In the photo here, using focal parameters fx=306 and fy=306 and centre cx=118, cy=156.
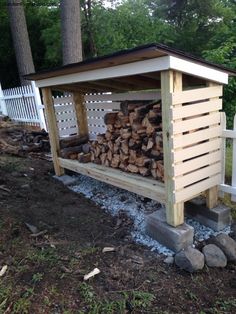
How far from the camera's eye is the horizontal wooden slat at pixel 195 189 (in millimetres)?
2941

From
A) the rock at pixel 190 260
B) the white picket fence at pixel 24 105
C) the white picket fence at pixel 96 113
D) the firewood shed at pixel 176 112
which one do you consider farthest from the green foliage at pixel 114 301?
the white picket fence at pixel 24 105

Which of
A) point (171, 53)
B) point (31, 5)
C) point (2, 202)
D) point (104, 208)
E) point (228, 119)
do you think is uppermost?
point (31, 5)

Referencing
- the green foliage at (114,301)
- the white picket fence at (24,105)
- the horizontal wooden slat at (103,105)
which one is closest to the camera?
the green foliage at (114,301)

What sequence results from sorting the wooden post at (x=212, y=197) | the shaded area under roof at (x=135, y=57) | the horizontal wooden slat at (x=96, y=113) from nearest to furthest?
the shaded area under roof at (x=135, y=57) < the wooden post at (x=212, y=197) < the horizontal wooden slat at (x=96, y=113)

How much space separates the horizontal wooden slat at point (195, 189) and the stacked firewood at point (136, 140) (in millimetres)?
387

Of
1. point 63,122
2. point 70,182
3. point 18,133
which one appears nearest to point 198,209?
point 70,182

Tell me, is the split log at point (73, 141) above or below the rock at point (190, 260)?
above

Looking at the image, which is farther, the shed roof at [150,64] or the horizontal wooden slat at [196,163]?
the horizontal wooden slat at [196,163]

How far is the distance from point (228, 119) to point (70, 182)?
105 inches

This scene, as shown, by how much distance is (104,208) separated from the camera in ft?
13.0

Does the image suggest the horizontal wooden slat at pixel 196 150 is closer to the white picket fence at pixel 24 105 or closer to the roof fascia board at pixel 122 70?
the roof fascia board at pixel 122 70

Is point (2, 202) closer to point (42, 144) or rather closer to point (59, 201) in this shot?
point (59, 201)

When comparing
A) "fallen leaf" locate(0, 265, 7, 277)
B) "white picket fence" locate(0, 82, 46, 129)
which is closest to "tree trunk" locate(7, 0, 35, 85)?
"white picket fence" locate(0, 82, 46, 129)

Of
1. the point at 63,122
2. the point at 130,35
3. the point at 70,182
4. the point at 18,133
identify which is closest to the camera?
the point at 70,182
